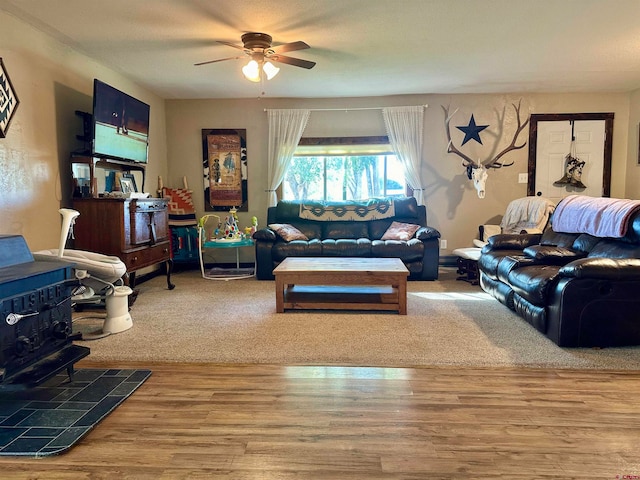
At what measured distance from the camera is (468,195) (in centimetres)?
555

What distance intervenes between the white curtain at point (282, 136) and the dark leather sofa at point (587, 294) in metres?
3.35

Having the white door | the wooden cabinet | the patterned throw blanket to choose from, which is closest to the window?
the patterned throw blanket

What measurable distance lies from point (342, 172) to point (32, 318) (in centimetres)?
441

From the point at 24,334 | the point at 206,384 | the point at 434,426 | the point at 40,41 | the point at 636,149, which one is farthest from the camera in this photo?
the point at 636,149

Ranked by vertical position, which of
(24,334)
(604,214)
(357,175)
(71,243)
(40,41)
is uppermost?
(40,41)

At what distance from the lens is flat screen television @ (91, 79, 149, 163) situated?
3559mm

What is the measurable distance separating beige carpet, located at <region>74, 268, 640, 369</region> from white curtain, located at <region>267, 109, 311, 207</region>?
2.26 meters

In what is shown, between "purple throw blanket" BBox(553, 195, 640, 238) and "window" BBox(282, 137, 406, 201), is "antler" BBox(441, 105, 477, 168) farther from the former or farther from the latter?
"purple throw blanket" BBox(553, 195, 640, 238)

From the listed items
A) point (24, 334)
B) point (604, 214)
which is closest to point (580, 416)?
point (604, 214)

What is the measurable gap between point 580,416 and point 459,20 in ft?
9.28

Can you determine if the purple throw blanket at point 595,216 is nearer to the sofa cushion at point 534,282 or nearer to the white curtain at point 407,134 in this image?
the sofa cushion at point 534,282

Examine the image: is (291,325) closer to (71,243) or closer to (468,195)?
(71,243)

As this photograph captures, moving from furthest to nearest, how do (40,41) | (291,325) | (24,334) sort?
(40,41), (291,325), (24,334)

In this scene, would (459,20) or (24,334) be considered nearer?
(24,334)
